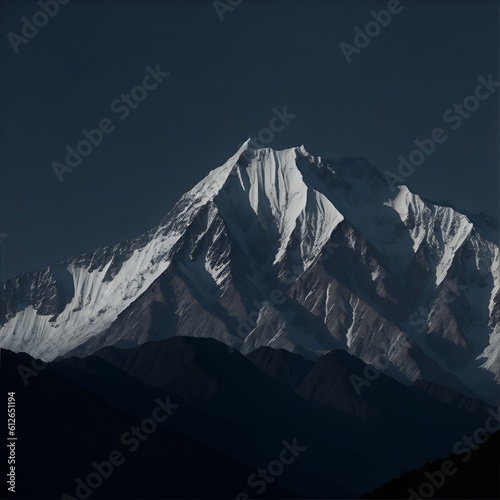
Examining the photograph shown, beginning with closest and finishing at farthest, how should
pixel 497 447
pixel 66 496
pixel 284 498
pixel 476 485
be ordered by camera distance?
pixel 476 485 < pixel 497 447 < pixel 66 496 < pixel 284 498

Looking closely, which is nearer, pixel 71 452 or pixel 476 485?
pixel 476 485

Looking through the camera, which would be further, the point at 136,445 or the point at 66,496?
the point at 136,445

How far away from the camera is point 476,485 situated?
102188 mm

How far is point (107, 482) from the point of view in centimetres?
18462

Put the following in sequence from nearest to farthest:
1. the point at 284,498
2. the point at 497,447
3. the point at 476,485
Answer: the point at 476,485, the point at 497,447, the point at 284,498

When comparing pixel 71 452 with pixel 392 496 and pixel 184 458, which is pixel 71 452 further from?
pixel 392 496

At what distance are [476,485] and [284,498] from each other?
91.0 metres

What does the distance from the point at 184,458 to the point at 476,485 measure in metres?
100

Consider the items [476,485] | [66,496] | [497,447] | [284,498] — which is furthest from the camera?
[284,498]

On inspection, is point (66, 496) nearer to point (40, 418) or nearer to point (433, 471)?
point (40, 418)

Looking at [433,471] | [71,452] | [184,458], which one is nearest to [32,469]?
[71,452]

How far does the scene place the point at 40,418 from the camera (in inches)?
7859

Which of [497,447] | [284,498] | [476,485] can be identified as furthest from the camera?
[284,498]

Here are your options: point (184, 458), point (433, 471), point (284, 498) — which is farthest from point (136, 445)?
point (433, 471)
